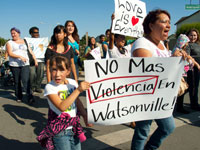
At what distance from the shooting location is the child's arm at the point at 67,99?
1.74 meters

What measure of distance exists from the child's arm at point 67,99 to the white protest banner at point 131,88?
0.09 meters

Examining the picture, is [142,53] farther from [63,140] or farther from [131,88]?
[63,140]

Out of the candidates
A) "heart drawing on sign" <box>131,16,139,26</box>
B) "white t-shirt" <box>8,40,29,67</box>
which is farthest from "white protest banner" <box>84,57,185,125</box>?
"white t-shirt" <box>8,40,29,67</box>

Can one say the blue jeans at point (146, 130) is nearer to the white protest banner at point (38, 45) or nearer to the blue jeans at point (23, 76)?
the blue jeans at point (23, 76)

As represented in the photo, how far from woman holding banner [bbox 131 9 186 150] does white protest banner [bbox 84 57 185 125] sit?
0.29 feet

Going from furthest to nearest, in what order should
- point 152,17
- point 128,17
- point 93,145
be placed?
point 128,17
point 93,145
point 152,17

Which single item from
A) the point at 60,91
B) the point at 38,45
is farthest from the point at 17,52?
the point at 60,91

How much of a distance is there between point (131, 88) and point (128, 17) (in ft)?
6.90

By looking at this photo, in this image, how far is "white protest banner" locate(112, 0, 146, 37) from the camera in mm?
3523

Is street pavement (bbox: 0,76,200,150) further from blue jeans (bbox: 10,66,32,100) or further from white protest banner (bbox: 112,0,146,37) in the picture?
white protest banner (bbox: 112,0,146,37)

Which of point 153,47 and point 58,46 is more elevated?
point 58,46

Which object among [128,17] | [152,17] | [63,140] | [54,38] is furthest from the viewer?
[128,17]

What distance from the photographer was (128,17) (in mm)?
3744

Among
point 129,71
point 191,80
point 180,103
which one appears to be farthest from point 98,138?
point 191,80
